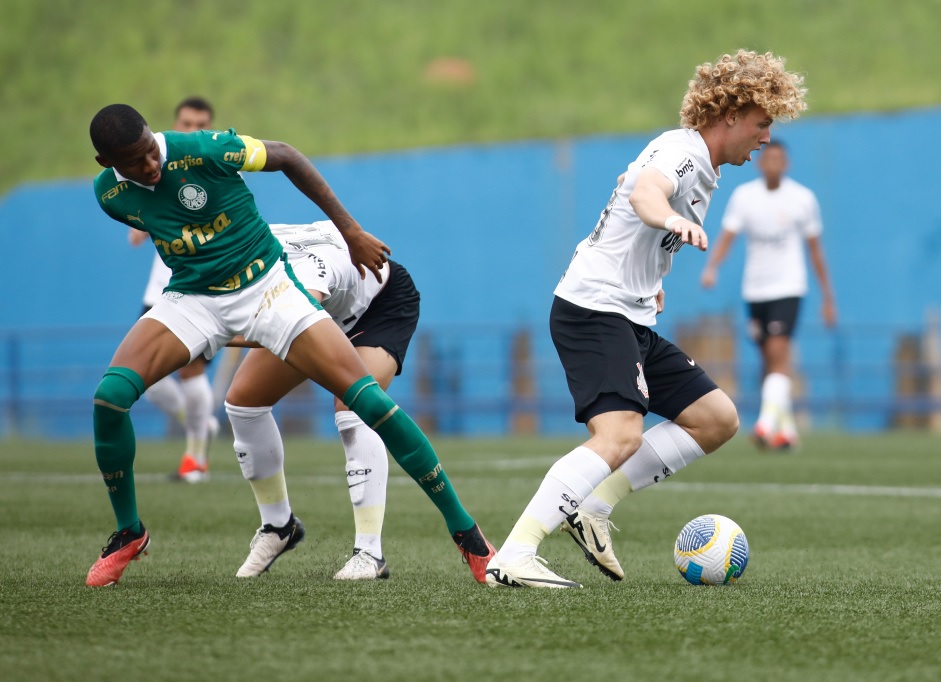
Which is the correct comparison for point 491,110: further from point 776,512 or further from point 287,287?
point 287,287

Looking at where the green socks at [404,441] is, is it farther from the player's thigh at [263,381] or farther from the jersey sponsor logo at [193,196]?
the jersey sponsor logo at [193,196]

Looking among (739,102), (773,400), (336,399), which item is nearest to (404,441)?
(336,399)

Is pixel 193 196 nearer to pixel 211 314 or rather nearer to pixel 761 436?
pixel 211 314

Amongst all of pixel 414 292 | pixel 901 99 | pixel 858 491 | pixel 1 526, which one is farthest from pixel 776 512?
pixel 901 99

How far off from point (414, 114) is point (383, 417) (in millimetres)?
23167

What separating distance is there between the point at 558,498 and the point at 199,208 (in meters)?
1.62

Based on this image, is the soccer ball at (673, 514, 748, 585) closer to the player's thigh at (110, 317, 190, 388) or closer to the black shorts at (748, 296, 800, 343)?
the player's thigh at (110, 317, 190, 388)

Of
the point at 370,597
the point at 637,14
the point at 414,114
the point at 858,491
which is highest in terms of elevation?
the point at 637,14

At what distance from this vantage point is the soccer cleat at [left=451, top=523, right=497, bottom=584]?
5.06 meters

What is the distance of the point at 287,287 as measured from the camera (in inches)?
202

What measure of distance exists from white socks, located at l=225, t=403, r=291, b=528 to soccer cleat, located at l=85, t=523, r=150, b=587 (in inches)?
22.4

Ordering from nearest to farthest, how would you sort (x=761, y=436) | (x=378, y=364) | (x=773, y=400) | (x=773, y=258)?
(x=378, y=364), (x=773, y=400), (x=761, y=436), (x=773, y=258)

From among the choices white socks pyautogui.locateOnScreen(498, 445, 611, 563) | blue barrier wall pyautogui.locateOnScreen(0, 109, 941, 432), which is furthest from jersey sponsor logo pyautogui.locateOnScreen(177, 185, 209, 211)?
blue barrier wall pyautogui.locateOnScreen(0, 109, 941, 432)

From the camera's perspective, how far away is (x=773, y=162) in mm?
12562
